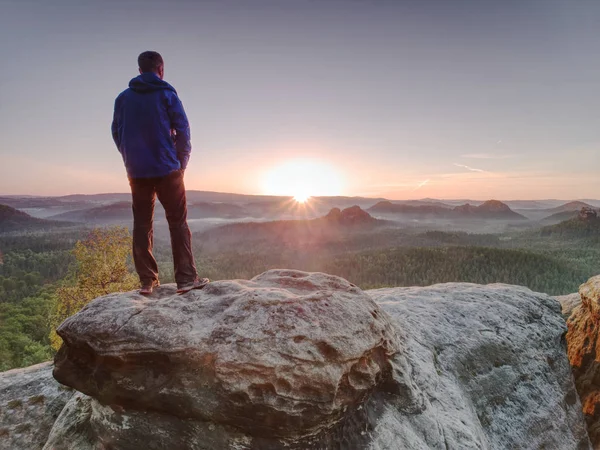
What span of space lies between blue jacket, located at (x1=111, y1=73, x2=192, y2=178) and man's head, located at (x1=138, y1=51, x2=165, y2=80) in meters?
0.19

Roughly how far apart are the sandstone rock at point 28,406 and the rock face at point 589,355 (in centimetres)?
1543

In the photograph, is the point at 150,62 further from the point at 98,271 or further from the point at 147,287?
the point at 98,271

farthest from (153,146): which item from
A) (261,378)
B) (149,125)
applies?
(261,378)

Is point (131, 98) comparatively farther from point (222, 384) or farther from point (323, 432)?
point (323, 432)

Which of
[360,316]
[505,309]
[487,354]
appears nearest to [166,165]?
[360,316]

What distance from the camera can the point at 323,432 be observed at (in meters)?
5.95

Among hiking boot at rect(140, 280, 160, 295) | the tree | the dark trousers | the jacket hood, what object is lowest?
the tree

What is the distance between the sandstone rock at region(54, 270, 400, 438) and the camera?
555 centimetres

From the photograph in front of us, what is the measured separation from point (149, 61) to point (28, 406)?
28.6ft

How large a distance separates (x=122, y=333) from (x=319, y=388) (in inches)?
145

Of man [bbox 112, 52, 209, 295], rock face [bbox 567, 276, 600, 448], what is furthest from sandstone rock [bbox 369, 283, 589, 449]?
man [bbox 112, 52, 209, 295]

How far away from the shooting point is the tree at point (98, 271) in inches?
925

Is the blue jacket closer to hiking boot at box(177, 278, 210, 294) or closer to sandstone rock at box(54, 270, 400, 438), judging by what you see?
hiking boot at box(177, 278, 210, 294)

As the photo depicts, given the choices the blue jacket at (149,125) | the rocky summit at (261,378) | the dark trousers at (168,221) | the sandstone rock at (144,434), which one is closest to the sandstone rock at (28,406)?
the rocky summit at (261,378)
